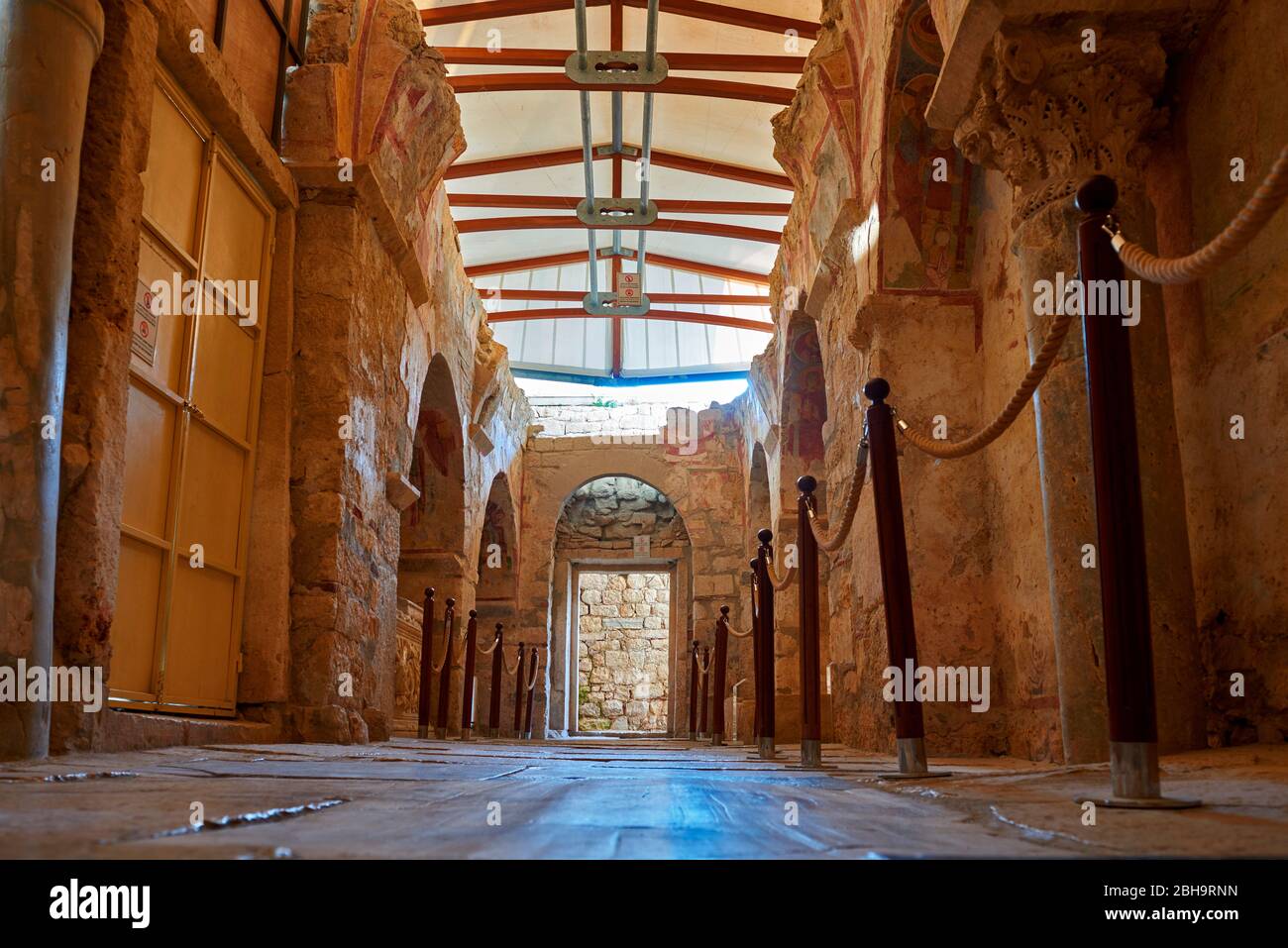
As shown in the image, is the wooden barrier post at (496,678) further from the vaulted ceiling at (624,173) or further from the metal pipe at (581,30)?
the metal pipe at (581,30)

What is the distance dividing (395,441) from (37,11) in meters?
4.44

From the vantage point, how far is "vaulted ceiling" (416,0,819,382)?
1005 centimetres

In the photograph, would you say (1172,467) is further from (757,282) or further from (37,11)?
(757,282)

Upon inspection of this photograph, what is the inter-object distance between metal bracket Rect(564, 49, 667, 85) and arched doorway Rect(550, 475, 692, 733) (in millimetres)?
7441

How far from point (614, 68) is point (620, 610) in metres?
10.9

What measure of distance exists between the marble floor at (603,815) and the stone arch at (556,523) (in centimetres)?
1236

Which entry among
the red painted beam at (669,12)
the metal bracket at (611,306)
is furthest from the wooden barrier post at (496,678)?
the red painted beam at (669,12)

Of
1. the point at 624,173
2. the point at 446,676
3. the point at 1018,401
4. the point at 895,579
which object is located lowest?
the point at 446,676

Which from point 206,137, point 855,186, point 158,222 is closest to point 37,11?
point 158,222

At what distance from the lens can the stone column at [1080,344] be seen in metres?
3.85

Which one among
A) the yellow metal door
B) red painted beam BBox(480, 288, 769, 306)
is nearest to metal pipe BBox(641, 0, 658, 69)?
the yellow metal door

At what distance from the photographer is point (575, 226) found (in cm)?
1320

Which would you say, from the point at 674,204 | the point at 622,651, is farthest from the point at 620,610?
the point at 674,204

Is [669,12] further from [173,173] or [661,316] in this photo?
[661,316]
